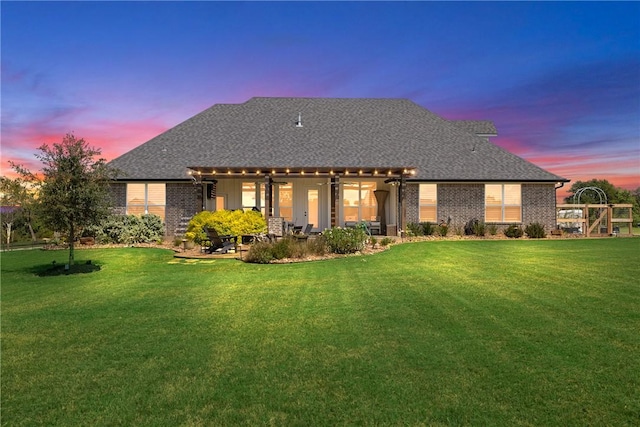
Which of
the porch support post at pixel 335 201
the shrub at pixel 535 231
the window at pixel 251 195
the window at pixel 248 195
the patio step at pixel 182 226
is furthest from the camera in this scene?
the window at pixel 248 195

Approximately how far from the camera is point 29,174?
11.7 m

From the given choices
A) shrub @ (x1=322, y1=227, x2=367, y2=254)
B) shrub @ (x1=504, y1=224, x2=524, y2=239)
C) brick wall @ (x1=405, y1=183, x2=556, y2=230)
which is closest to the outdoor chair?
shrub @ (x1=322, y1=227, x2=367, y2=254)

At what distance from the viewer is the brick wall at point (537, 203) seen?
2373 centimetres

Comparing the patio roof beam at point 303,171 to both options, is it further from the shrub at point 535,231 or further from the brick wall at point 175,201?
the shrub at point 535,231

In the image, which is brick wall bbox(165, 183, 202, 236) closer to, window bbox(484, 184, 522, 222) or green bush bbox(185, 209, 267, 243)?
green bush bbox(185, 209, 267, 243)

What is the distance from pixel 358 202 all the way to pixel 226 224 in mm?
10238

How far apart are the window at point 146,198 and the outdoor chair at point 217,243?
8.37m

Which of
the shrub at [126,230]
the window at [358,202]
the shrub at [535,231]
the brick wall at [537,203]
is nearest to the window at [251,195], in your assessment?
the window at [358,202]

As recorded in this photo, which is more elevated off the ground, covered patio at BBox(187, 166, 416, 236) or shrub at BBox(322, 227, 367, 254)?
covered patio at BBox(187, 166, 416, 236)

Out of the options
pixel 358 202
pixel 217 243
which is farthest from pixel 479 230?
pixel 217 243

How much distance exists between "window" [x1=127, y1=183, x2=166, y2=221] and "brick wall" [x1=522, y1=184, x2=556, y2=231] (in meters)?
22.7

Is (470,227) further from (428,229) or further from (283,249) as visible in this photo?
(283,249)

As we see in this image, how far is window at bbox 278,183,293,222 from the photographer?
78.9ft

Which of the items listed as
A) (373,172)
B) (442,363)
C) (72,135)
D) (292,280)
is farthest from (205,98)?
(442,363)
